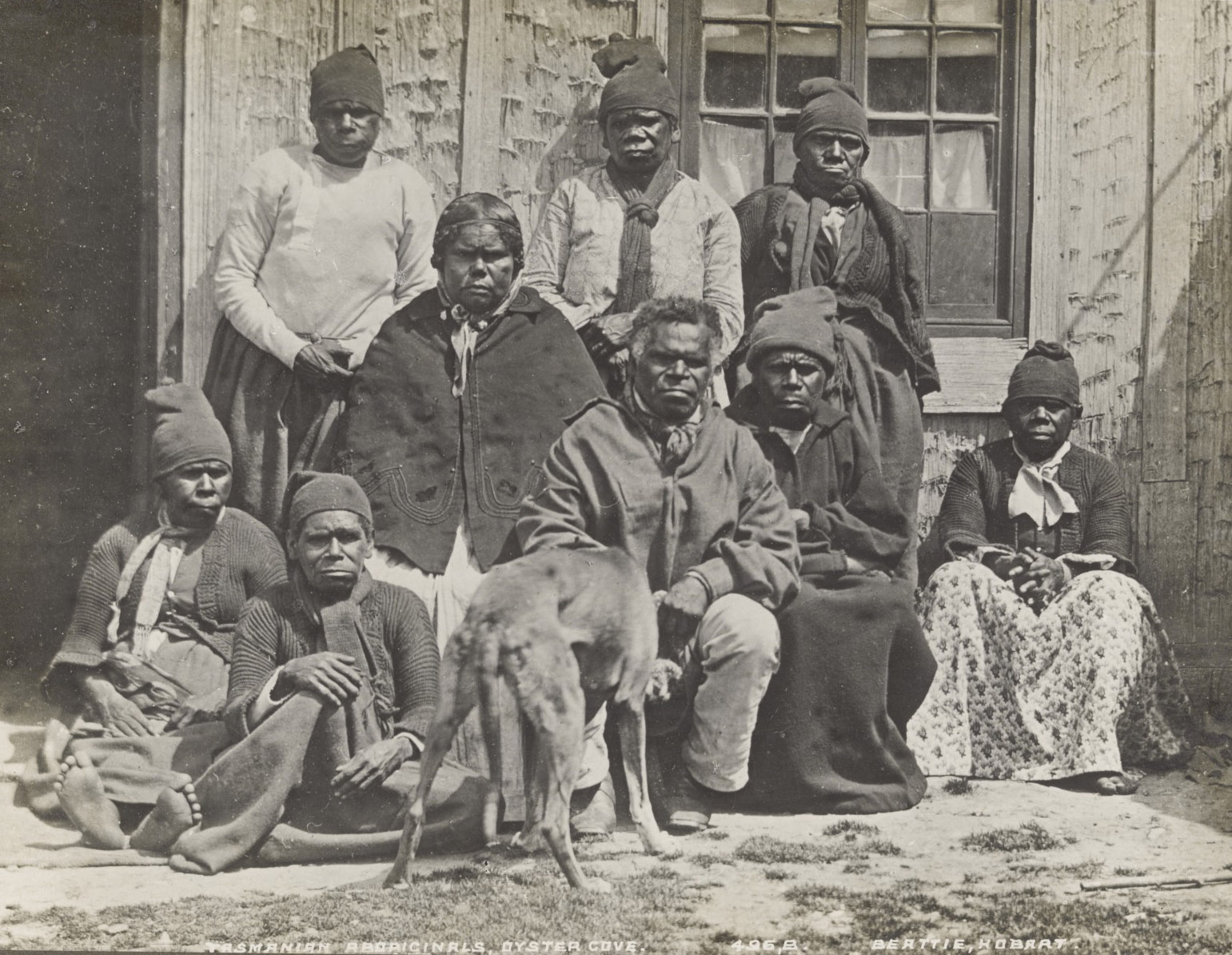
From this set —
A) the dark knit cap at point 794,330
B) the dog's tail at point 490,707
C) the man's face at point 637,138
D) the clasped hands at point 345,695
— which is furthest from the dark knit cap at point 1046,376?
the clasped hands at point 345,695

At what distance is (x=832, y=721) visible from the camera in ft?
20.6

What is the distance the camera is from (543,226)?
696cm

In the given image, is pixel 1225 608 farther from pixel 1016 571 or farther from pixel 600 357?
pixel 600 357

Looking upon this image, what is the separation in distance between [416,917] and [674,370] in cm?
196

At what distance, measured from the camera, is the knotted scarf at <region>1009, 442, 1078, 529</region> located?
697 centimetres

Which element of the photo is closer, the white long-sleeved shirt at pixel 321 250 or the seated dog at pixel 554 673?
the seated dog at pixel 554 673

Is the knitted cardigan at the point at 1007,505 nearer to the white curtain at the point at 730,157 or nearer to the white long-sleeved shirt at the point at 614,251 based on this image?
the white long-sleeved shirt at the point at 614,251

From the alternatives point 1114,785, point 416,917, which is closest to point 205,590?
point 416,917

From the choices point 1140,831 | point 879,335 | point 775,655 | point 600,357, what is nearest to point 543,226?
point 600,357

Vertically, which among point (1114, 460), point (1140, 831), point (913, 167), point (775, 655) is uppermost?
point (913, 167)

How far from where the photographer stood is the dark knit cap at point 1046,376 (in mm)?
7035

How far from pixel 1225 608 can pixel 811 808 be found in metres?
2.16

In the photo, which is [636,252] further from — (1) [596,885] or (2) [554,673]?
(1) [596,885]

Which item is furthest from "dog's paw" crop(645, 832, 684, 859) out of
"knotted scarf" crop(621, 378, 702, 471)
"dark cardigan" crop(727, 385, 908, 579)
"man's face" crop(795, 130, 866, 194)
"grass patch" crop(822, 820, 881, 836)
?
"man's face" crop(795, 130, 866, 194)
